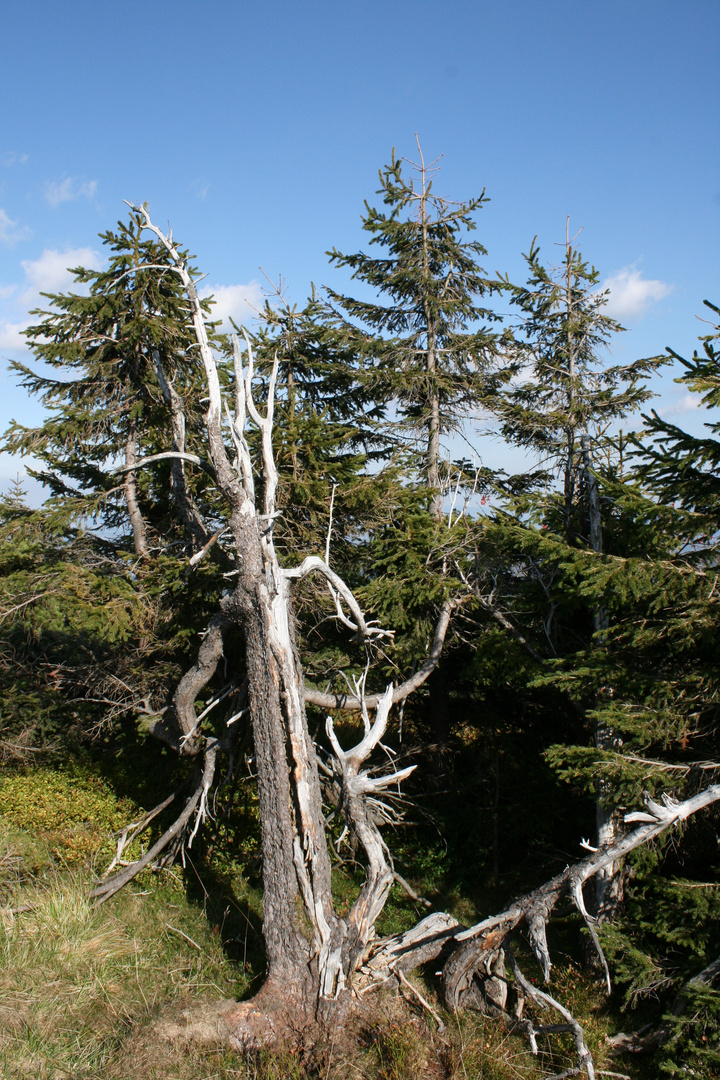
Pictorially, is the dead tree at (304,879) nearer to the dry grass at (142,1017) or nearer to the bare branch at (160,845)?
the dry grass at (142,1017)

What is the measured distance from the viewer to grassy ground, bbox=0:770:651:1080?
6266 mm

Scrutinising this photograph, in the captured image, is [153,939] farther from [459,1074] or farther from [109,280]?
[109,280]

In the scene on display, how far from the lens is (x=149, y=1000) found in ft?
23.7

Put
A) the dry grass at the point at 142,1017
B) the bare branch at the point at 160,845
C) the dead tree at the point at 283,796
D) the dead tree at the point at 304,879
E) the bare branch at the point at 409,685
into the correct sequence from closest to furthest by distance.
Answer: the dry grass at the point at 142,1017 → the dead tree at the point at 304,879 → the dead tree at the point at 283,796 → the bare branch at the point at 160,845 → the bare branch at the point at 409,685

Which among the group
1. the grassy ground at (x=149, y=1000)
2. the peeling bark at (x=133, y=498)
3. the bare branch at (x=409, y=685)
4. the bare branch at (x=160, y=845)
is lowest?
the grassy ground at (x=149, y=1000)

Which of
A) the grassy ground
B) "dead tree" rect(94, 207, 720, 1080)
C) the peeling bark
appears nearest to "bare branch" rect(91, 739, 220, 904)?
the grassy ground

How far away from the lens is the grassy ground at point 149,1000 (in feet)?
20.6

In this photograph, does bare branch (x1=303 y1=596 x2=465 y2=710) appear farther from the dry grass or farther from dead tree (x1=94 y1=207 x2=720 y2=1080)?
the dry grass

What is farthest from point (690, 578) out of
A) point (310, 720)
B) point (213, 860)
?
point (213, 860)

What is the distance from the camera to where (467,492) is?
12.1 m

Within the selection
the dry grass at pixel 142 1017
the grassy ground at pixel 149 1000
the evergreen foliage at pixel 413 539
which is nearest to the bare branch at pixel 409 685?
the evergreen foliage at pixel 413 539

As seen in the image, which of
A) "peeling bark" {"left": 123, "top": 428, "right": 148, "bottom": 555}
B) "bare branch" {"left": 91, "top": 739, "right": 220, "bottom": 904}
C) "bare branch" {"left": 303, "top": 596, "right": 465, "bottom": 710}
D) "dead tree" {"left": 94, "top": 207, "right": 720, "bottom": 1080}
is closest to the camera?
"dead tree" {"left": 94, "top": 207, "right": 720, "bottom": 1080}

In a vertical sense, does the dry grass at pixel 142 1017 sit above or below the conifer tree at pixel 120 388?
below

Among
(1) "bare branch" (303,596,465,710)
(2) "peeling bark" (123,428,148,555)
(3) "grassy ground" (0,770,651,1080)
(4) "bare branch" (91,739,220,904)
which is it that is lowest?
(3) "grassy ground" (0,770,651,1080)
